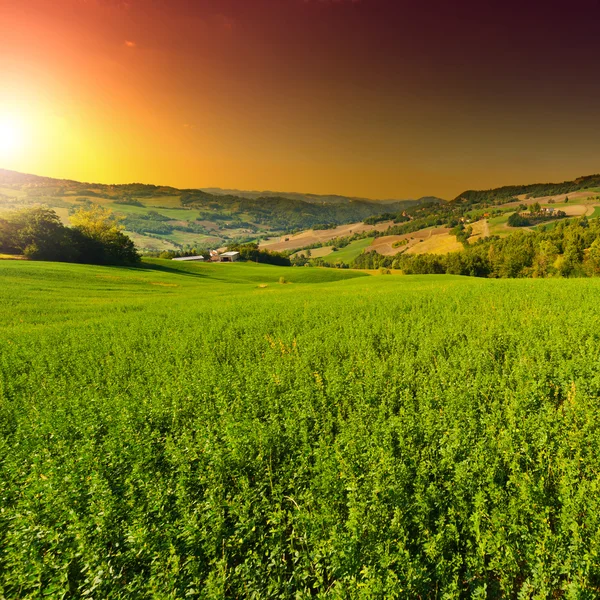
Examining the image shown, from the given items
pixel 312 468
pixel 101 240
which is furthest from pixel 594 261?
pixel 101 240

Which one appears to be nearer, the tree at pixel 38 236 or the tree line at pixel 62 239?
the tree at pixel 38 236

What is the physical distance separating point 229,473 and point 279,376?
3357 mm

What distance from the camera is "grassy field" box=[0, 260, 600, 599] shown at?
117 inches

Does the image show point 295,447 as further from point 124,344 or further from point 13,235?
point 13,235

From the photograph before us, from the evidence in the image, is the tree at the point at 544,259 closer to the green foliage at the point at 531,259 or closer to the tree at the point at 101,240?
the green foliage at the point at 531,259

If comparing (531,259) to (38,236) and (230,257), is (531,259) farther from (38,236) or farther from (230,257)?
(38,236)

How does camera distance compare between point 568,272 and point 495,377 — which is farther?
point 568,272

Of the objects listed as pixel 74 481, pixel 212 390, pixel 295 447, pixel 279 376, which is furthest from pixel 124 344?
pixel 295 447

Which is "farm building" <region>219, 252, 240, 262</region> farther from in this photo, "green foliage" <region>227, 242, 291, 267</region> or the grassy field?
the grassy field

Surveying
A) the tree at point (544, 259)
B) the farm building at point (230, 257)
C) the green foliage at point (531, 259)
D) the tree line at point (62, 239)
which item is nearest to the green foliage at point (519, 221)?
the green foliage at point (531, 259)

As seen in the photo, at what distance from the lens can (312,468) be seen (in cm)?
416

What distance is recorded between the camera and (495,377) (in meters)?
6.84

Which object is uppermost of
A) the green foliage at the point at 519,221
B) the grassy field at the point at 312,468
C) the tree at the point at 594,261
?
the green foliage at the point at 519,221

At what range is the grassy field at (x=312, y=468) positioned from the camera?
2.98 meters
